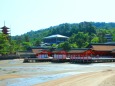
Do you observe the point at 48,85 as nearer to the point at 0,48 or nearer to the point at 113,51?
the point at 113,51

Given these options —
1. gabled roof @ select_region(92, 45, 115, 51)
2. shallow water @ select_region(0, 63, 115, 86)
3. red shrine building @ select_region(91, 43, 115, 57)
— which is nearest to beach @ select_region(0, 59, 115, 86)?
shallow water @ select_region(0, 63, 115, 86)

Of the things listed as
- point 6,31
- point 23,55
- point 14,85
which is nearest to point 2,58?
point 23,55

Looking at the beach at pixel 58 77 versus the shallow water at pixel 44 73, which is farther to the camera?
the shallow water at pixel 44 73

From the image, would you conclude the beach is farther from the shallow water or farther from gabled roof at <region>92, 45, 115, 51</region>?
gabled roof at <region>92, 45, 115, 51</region>

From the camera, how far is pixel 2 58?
8644 centimetres

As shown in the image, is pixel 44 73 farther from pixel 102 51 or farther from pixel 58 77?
pixel 102 51

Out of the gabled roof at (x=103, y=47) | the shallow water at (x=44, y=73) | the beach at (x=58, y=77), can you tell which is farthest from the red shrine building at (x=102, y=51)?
the beach at (x=58, y=77)

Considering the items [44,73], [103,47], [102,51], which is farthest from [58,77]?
[103,47]

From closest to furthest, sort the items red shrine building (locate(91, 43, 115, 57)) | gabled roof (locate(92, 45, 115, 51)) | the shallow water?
the shallow water → red shrine building (locate(91, 43, 115, 57)) → gabled roof (locate(92, 45, 115, 51))

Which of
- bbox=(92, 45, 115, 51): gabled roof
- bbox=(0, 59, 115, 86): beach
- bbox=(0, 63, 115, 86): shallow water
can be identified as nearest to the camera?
bbox=(0, 59, 115, 86): beach

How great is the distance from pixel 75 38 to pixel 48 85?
79.3m

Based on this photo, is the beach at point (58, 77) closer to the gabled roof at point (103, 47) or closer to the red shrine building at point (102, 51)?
the red shrine building at point (102, 51)

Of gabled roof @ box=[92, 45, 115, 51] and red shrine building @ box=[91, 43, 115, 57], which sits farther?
gabled roof @ box=[92, 45, 115, 51]

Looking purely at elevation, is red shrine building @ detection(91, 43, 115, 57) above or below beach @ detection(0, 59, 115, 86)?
above
